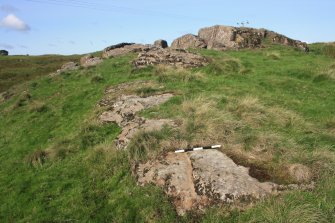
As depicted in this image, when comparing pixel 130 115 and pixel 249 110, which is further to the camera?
pixel 130 115

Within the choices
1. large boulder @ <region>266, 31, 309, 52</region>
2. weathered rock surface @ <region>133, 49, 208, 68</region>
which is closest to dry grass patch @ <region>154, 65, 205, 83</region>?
weathered rock surface @ <region>133, 49, 208, 68</region>

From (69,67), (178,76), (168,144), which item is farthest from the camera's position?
(69,67)

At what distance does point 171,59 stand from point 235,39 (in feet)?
47.9

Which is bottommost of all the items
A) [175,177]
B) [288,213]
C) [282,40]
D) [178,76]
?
[175,177]

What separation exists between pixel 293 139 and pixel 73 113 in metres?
12.7

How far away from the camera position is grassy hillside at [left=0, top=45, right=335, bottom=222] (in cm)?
1140

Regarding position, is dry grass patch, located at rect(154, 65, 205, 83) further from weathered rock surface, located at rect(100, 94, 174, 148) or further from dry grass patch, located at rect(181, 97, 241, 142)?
dry grass patch, located at rect(181, 97, 241, 142)

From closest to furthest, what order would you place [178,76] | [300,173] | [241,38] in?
[300,173] < [178,76] < [241,38]

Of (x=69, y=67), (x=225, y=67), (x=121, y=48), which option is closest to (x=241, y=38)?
(x=121, y=48)

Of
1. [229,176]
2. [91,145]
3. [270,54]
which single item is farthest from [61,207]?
[270,54]

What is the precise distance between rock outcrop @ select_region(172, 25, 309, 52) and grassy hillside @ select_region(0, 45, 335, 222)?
15.7 metres

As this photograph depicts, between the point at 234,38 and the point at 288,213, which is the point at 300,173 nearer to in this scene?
the point at 288,213

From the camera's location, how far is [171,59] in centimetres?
2969

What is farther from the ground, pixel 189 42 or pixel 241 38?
pixel 241 38
